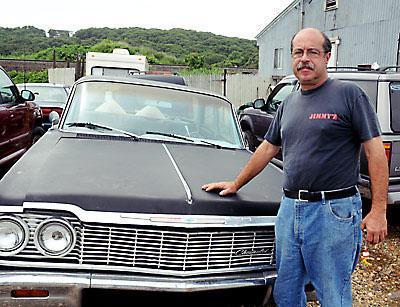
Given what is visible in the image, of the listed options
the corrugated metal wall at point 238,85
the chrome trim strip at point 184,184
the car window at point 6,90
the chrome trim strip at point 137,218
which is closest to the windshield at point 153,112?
the chrome trim strip at point 184,184

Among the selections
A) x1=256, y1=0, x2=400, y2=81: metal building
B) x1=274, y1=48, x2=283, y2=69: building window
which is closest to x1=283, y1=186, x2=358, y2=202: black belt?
x1=256, y1=0, x2=400, y2=81: metal building

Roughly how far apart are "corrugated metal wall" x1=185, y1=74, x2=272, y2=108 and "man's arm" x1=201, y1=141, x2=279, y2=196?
18.7 metres

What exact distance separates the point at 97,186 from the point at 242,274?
1008 millimetres

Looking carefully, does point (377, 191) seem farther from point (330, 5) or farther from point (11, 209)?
point (330, 5)

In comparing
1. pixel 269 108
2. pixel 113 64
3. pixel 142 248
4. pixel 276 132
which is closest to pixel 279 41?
pixel 113 64

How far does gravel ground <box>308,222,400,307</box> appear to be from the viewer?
398cm

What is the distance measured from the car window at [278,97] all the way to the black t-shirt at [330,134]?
5.05 m

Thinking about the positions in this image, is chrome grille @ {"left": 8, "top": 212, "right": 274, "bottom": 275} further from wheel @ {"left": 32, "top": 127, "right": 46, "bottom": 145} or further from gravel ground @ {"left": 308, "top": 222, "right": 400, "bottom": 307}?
wheel @ {"left": 32, "top": 127, "right": 46, "bottom": 145}

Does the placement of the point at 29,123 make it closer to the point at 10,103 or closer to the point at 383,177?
the point at 10,103

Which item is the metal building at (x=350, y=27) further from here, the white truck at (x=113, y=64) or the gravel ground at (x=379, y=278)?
the gravel ground at (x=379, y=278)

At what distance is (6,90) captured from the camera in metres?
6.61

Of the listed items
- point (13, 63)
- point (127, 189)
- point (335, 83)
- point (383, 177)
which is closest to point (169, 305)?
point (127, 189)

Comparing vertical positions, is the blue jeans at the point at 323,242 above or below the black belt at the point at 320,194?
below

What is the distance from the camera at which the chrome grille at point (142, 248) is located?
2.55 metres
